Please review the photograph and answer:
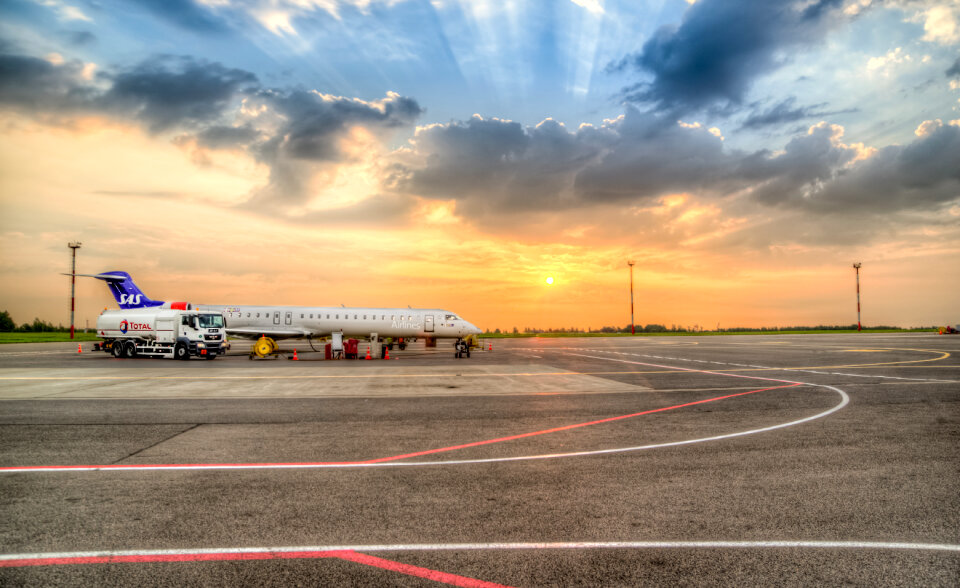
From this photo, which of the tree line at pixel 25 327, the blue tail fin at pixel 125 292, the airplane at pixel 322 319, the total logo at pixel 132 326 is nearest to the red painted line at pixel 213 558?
the total logo at pixel 132 326

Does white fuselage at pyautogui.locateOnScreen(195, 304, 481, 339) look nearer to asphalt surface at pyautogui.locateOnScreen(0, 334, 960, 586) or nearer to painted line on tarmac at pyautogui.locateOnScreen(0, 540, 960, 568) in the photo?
asphalt surface at pyautogui.locateOnScreen(0, 334, 960, 586)

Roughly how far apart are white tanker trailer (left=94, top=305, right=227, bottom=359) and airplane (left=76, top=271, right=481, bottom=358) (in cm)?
739

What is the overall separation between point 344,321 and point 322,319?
1.86 metres

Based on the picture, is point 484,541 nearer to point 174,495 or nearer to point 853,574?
point 853,574

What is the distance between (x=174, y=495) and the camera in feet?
22.5

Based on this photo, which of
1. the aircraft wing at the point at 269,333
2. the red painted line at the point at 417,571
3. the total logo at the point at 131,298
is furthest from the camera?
the total logo at the point at 131,298

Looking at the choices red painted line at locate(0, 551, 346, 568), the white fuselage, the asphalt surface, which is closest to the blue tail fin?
the white fuselage

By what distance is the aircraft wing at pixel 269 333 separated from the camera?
41500mm

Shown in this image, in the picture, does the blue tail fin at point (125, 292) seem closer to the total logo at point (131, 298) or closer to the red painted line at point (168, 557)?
the total logo at point (131, 298)

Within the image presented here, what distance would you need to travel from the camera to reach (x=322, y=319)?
1747 inches

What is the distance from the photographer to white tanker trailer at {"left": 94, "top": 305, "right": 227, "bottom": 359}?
34094 millimetres

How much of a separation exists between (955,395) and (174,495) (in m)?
21.0

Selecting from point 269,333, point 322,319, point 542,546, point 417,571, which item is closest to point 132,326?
point 269,333

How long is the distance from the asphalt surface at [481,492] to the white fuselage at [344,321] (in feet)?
92.1
